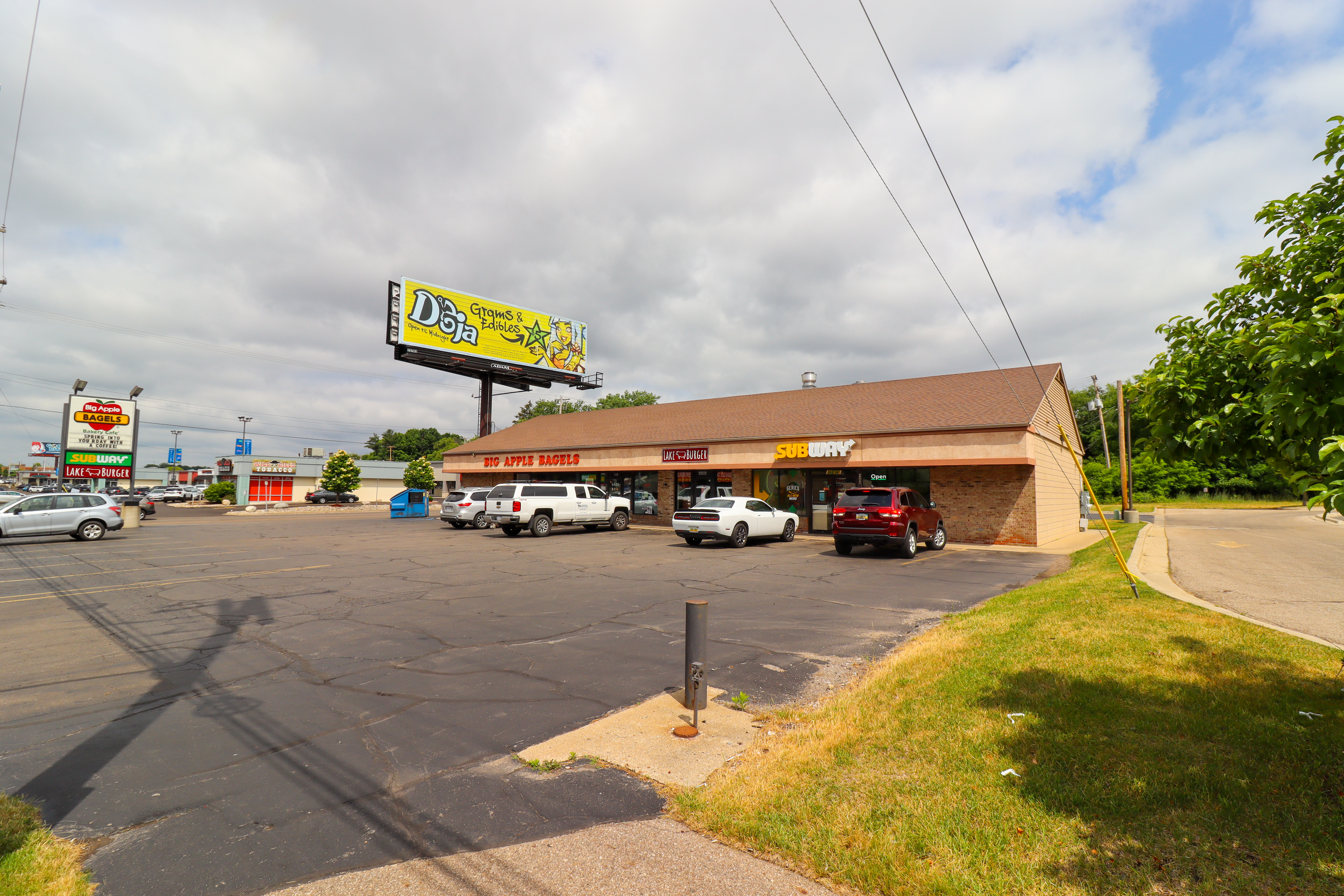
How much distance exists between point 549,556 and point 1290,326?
1507cm

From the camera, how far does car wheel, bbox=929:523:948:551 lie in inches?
746

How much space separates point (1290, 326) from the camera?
10.8 ft

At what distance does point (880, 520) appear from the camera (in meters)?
16.5

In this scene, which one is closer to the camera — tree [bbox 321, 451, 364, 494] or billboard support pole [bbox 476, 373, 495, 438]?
billboard support pole [bbox 476, 373, 495, 438]

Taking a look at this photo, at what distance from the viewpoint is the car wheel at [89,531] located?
21203mm

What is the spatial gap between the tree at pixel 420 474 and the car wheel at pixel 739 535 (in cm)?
4795

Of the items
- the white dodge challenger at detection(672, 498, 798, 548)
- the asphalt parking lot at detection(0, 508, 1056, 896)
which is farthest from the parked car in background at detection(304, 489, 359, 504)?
the white dodge challenger at detection(672, 498, 798, 548)

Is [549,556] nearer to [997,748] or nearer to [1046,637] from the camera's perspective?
[1046,637]

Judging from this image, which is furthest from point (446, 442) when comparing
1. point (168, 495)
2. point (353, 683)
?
point (353, 683)

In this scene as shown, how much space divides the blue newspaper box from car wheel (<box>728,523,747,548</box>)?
24927 mm

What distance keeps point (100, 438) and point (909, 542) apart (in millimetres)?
43481

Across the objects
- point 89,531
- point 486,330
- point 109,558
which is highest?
point 486,330

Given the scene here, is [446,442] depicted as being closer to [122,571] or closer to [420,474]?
[420,474]

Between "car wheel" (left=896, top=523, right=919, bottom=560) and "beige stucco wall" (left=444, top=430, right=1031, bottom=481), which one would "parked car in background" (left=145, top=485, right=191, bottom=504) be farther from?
"car wheel" (left=896, top=523, right=919, bottom=560)
